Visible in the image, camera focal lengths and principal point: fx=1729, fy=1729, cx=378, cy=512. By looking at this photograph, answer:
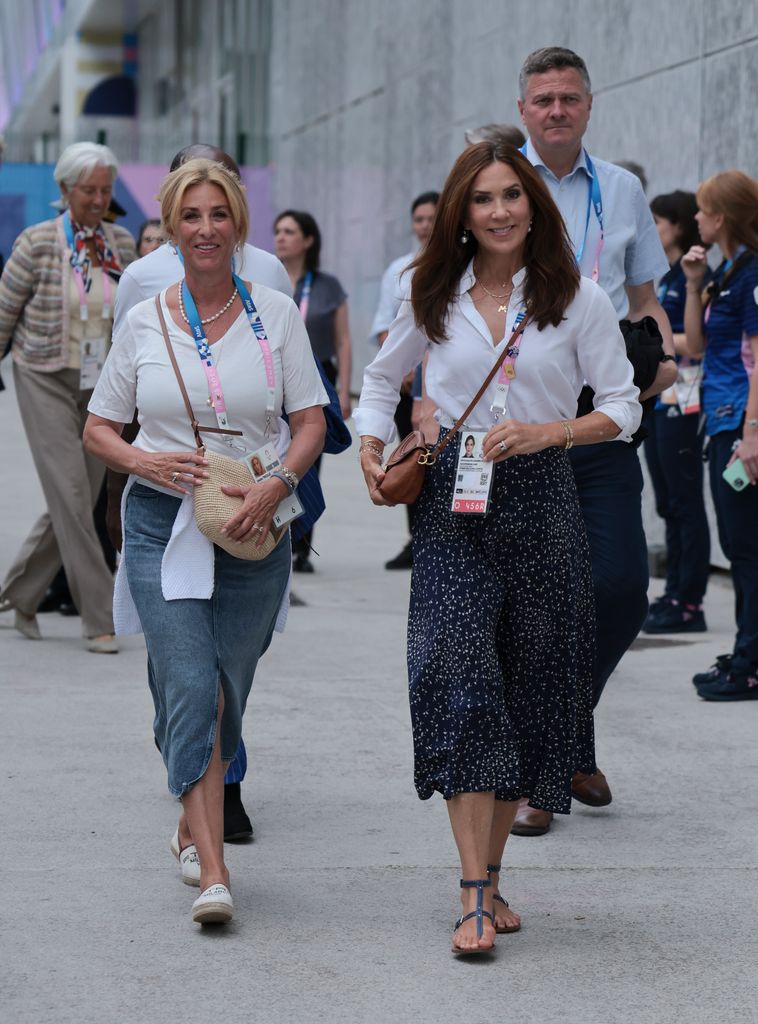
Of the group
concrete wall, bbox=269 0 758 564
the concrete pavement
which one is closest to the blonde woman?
the concrete pavement

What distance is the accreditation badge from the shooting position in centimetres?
762

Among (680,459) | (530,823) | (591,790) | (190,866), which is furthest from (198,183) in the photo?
(680,459)

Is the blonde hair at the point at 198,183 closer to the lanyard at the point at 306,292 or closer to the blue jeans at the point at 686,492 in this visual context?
the blue jeans at the point at 686,492

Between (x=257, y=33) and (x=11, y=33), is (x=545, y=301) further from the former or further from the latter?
(x=11, y=33)

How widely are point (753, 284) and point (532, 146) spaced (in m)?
1.83

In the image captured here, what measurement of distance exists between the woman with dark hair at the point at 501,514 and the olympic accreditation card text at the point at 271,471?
0.78 ft

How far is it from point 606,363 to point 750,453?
2.58m

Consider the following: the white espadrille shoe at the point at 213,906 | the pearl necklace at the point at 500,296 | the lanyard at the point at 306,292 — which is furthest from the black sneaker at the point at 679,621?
the white espadrille shoe at the point at 213,906

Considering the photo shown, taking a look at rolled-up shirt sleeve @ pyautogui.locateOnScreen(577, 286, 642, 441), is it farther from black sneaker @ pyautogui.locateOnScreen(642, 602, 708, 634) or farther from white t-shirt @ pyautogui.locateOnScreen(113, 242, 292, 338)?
black sneaker @ pyautogui.locateOnScreen(642, 602, 708, 634)

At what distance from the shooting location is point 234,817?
16.4 ft

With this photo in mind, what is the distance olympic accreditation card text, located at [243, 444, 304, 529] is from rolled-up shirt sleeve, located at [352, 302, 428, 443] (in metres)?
0.23

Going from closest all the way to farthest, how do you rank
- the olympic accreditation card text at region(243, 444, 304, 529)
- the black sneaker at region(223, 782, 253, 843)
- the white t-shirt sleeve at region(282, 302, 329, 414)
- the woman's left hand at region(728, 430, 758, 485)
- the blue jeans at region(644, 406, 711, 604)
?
the olympic accreditation card text at region(243, 444, 304, 529)
the white t-shirt sleeve at region(282, 302, 329, 414)
the black sneaker at region(223, 782, 253, 843)
the woman's left hand at region(728, 430, 758, 485)
the blue jeans at region(644, 406, 711, 604)

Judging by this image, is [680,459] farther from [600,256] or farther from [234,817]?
[234,817]

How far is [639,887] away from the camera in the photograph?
4.61 m
